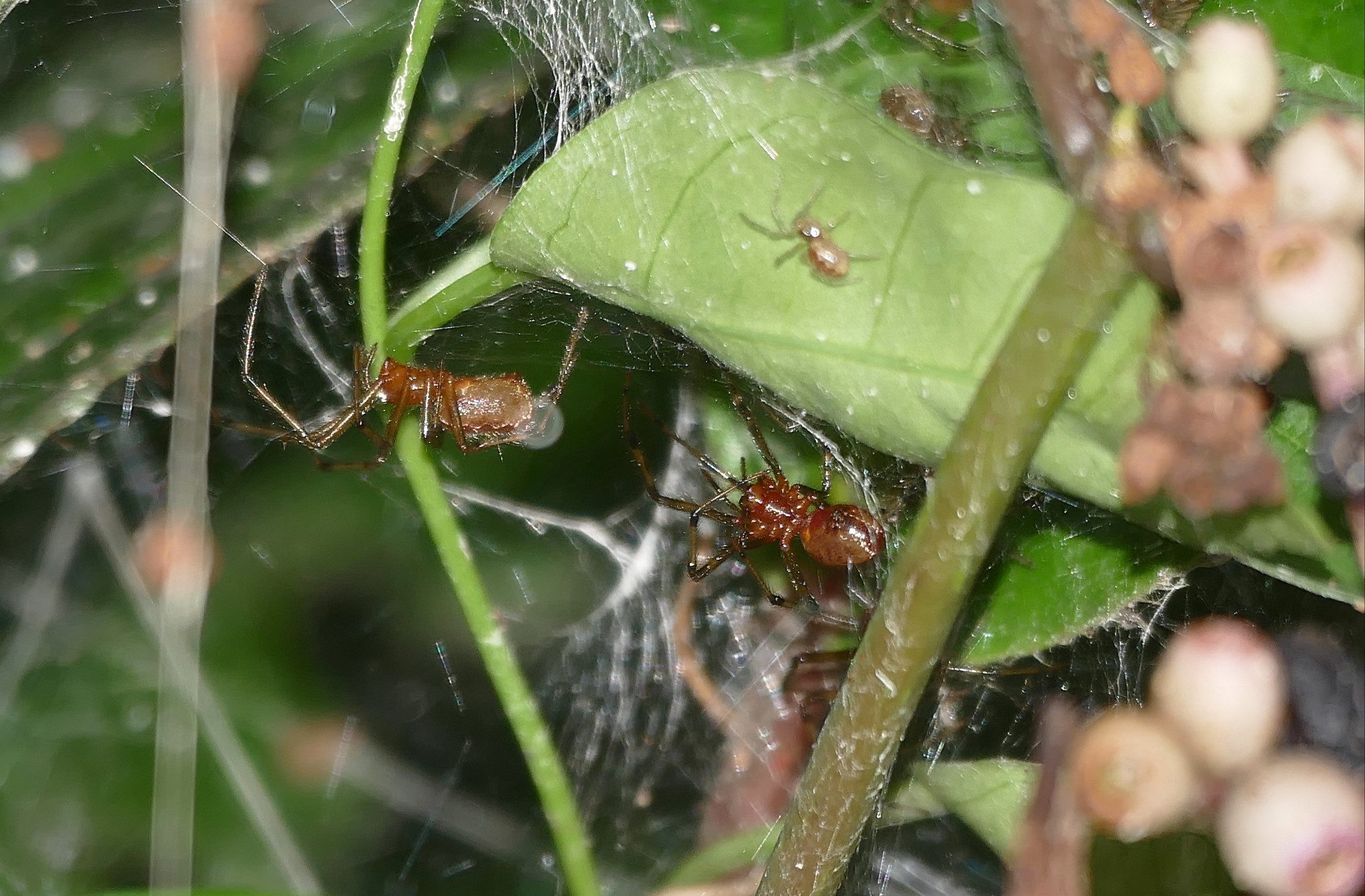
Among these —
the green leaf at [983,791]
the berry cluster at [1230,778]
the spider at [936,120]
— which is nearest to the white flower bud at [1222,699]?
the berry cluster at [1230,778]

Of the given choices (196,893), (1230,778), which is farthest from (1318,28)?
(196,893)

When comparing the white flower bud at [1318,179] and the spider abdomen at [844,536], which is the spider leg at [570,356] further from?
the white flower bud at [1318,179]

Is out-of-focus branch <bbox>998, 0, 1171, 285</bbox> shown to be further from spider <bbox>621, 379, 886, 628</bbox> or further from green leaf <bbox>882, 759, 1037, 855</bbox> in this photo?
spider <bbox>621, 379, 886, 628</bbox>

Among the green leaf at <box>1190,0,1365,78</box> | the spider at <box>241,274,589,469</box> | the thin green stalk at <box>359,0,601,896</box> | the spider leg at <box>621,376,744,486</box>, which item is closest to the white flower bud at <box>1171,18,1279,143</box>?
the green leaf at <box>1190,0,1365,78</box>

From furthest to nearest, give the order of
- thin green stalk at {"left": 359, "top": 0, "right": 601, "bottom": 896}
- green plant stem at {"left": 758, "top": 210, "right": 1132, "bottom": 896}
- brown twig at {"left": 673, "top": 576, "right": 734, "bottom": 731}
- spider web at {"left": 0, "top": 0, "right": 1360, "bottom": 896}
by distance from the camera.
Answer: brown twig at {"left": 673, "top": 576, "right": 734, "bottom": 731}
spider web at {"left": 0, "top": 0, "right": 1360, "bottom": 896}
thin green stalk at {"left": 359, "top": 0, "right": 601, "bottom": 896}
green plant stem at {"left": 758, "top": 210, "right": 1132, "bottom": 896}

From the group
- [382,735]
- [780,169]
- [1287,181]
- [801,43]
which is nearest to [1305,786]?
[1287,181]

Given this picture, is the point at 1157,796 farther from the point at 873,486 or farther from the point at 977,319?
the point at 873,486
